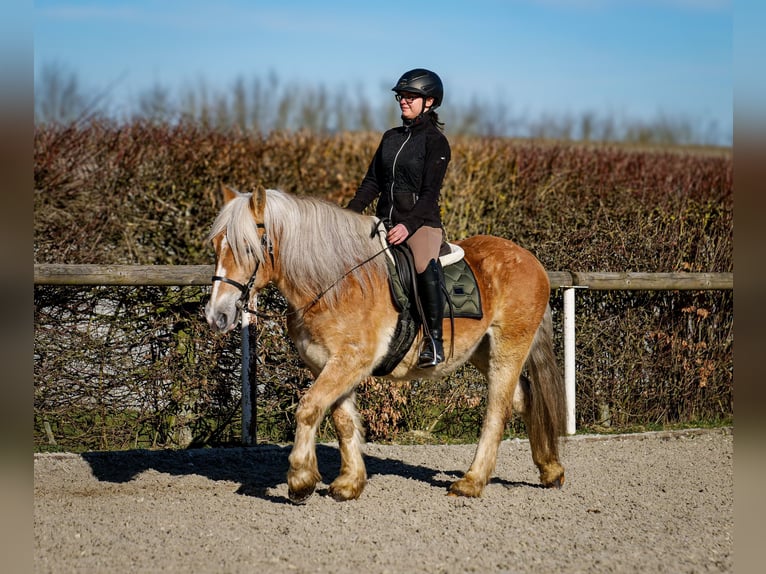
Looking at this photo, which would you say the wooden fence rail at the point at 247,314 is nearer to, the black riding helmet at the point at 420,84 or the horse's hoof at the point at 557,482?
the horse's hoof at the point at 557,482

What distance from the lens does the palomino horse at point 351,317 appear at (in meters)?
5.87

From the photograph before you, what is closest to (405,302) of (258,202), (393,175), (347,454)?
(393,175)

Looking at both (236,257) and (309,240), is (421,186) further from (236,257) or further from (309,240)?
(236,257)

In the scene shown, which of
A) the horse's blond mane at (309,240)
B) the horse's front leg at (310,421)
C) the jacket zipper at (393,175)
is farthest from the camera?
the jacket zipper at (393,175)

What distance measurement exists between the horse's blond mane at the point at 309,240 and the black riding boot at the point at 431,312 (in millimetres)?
328

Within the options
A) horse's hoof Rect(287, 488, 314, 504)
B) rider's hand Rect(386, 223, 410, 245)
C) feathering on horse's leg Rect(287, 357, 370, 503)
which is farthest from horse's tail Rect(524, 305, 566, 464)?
horse's hoof Rect(287, 488, 314, 504)

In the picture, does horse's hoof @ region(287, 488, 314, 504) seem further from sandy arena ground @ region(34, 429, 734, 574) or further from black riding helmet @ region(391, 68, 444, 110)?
black riding helmet @ region(391, 68, 444, 110)

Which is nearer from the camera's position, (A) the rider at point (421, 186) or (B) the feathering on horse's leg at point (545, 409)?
(A) the rider at point (421, 186)

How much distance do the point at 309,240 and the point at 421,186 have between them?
3.11 feet

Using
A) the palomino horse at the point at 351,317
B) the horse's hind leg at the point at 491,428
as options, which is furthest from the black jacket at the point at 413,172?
the horse's hind leg at the point at 491,428

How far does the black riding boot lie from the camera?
20.9ft

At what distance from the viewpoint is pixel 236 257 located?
5766mm

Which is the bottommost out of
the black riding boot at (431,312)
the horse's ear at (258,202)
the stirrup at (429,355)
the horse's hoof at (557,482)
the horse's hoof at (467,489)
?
the horse's hoof at (557,482)
